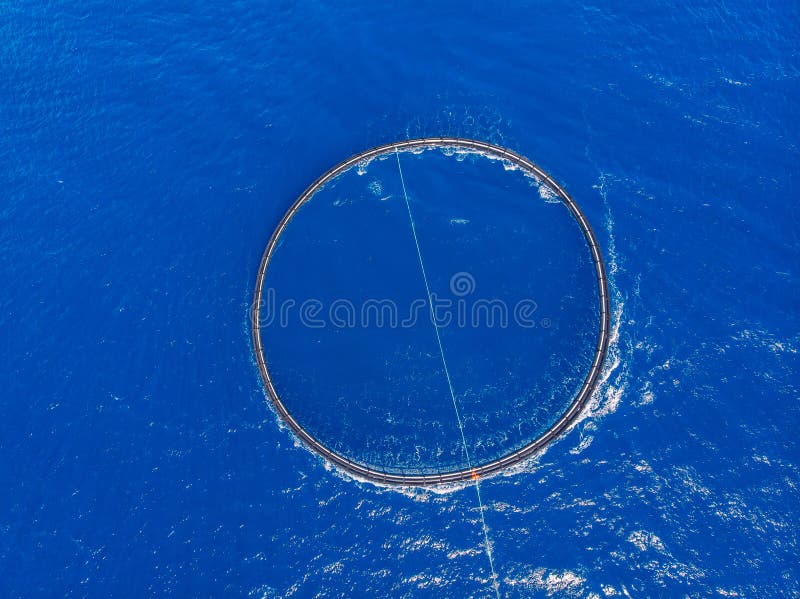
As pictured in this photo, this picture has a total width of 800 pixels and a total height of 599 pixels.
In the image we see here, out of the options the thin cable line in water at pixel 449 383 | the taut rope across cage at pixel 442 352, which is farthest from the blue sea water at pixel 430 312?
the taut rope across cage at pixel 442 352

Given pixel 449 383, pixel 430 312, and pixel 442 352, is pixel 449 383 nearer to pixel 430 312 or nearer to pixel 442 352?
pixel 442 352

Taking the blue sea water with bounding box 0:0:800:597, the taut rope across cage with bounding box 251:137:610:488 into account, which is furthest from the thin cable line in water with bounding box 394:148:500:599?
the blue sea water with bounding box 0:0:800:597

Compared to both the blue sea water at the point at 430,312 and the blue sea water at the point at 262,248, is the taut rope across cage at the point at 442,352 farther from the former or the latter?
the blue sea water at the point at 262,248

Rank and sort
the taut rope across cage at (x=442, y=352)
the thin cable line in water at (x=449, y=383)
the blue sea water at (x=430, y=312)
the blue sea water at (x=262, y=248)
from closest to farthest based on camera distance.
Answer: the thin cable line in water at (x=449, y=383) → the blue sea water at (x=262, y=248) → the taut rope across cage at (x=442, y=352) → the blue sea water at (x=430, y=312)

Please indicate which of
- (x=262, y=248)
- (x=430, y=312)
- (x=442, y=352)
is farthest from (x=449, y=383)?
(x=262, y=248)

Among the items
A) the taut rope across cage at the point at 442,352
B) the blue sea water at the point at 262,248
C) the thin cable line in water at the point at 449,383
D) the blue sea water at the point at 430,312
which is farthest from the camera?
the blue sea water at the point at 430,312

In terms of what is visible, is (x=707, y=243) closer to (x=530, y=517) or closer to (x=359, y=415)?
(x=530, y=517)

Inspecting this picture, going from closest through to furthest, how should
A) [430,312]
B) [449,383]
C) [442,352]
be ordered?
1. [449,383]
2. [442,352]
3. [430,312]
